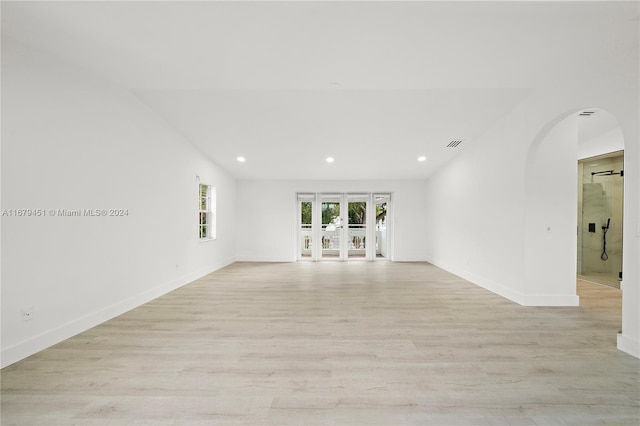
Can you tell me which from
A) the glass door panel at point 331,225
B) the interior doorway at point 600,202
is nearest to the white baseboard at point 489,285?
the interior doorway at point 600,202

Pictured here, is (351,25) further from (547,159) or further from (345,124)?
(547,159)

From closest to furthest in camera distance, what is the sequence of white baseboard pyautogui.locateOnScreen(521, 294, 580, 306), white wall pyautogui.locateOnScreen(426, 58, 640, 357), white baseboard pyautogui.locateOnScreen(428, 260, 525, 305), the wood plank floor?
the wood plank floor, white wall pyautogui.locateOnScreen(426, 58, 640, 357), white baseboard pyautogui.locateOnScreen(521, 294, 580, 306), white baseboard pyautogui.locateOnScreen(428, 260, 525, 305)

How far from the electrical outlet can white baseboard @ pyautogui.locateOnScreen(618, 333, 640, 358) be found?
5058 mm

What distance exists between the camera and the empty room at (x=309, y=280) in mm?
1949

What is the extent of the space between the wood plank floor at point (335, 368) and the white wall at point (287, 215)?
4.13 m

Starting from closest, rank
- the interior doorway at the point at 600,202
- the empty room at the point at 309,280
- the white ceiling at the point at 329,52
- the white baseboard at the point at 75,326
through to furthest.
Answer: the empty room at the point at 309,280, the white ceiling at the point at 329,52, the white baseboard at the point at 75,326, the interior doorway at the point at 600,202

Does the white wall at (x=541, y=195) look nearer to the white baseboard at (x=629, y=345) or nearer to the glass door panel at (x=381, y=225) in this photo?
the white baseboard at (x=629, y=345)

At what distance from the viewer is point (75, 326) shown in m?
2.85

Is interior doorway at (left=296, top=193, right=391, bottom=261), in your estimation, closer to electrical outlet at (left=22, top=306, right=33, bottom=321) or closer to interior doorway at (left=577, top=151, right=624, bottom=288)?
interior doorway at (left=577, top=151, right=624, bottom=288)

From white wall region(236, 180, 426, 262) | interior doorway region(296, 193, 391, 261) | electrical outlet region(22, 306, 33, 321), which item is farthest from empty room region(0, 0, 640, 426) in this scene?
interior doorway region(296, 193, 391, 261)

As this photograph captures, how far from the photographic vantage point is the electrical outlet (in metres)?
2.39

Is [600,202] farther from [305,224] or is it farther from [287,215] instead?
[287,215]

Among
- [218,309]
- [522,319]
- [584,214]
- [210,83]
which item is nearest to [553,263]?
[522,319]

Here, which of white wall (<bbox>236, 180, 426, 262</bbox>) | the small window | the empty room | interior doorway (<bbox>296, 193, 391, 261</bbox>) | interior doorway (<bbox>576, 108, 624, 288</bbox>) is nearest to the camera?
the empty room
